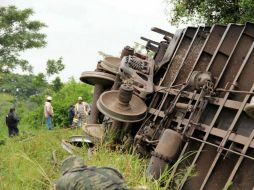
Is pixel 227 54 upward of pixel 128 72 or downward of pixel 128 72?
upward

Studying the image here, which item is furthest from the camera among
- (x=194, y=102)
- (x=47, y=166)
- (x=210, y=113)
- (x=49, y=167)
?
(x=47, y=166)

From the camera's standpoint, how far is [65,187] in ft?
14.7

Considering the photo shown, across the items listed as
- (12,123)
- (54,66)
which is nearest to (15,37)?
(54,66)

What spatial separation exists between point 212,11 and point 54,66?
56.6ft

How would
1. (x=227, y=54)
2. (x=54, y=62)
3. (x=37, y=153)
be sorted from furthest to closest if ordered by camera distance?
(x=54, y=62)
(x=37, y=153)
(x=227, y=54)

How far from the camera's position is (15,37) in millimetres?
38656

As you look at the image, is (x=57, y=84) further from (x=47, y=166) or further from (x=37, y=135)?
(x=47, y=166)

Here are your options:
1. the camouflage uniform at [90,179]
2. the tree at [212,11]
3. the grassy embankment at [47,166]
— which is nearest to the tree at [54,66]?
the tree at [212,11]

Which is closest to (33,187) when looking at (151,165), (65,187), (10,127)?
(151,165)

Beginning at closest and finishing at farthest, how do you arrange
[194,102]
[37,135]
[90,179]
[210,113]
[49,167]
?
[90,179] → [210,113] → [194,102] → [49,167] → [37,135]

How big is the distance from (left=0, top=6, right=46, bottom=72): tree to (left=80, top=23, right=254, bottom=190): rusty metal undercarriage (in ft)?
94.5

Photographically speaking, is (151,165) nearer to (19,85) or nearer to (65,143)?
(65,143)

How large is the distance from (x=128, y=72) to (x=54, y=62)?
26.0 metres

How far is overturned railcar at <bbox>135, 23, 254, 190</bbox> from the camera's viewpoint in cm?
695
